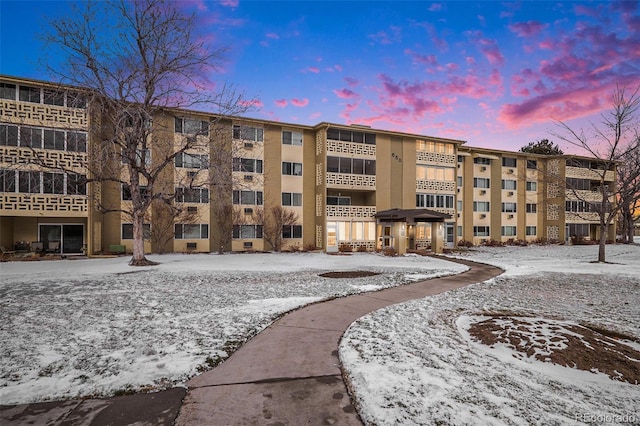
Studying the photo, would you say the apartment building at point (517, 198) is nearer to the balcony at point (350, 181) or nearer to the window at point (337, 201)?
the balcony at point (350, 181)

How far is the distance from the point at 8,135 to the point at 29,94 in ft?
8.96

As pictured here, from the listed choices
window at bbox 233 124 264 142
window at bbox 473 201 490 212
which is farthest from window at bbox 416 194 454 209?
window at bbox 233 124 264 142

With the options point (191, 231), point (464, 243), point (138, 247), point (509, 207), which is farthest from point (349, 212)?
point (509, 207)

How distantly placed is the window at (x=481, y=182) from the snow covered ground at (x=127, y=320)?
25027 mm

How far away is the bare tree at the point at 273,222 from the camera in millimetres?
25906

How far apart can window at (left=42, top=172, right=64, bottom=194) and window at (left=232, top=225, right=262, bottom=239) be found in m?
10.9

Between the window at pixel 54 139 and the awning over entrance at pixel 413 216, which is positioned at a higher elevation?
the window at pixel 54 139

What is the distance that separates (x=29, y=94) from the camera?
1983 centimetres

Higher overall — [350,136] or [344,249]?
[350,136]

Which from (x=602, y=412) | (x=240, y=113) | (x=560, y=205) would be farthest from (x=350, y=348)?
(x=560, y=205)

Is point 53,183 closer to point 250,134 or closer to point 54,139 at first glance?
point 54,139

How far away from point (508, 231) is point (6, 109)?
143 feet

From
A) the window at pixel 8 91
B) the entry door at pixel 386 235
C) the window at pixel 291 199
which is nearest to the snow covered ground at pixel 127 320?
the window at pixel 8 91

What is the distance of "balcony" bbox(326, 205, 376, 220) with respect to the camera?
26750mm
